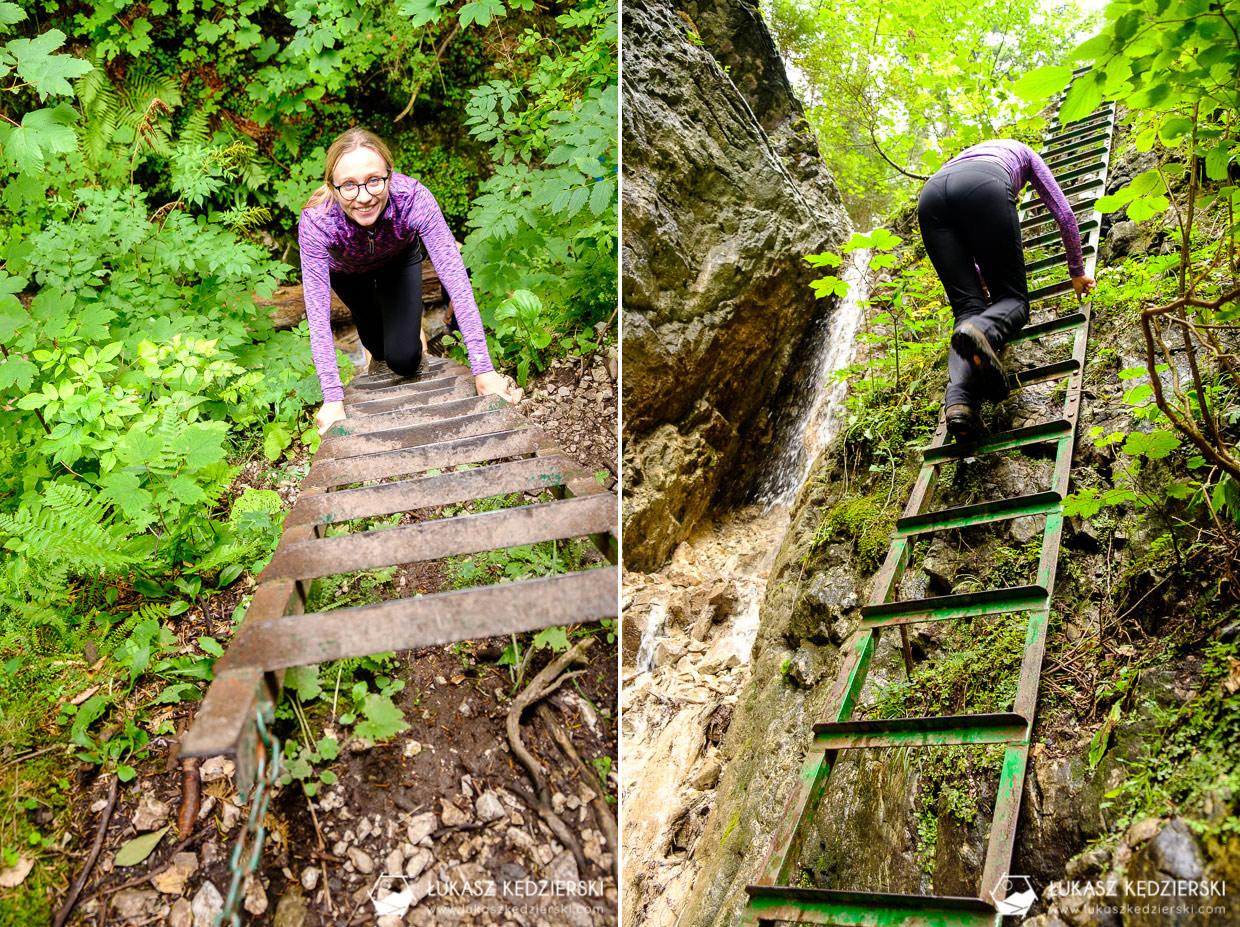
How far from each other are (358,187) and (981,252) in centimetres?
300

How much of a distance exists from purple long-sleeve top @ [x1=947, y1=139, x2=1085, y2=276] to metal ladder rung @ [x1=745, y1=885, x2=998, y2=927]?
10.6ft

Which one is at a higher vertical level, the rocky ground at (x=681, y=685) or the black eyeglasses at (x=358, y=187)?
the black eyeglasses at (x=358, y=187)

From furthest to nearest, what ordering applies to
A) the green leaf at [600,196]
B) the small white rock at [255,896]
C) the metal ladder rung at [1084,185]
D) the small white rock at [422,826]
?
1. the metal ladder rung at [1084,185]
2. the green leaf at [600,196]
3. the small white rock at [422,826]
4. the small white rock at [255,896]

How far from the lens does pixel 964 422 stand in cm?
310

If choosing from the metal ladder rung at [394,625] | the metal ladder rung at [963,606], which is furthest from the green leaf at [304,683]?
the metal ladder rung at [963,606]

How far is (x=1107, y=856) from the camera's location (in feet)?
4.94

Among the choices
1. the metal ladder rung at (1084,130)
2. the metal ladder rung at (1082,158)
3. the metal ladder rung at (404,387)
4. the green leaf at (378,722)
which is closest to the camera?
the green leaf at (378,722)

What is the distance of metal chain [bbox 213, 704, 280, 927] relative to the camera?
141 centimetres

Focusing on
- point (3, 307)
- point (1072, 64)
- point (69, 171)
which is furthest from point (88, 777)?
point (69, 171)

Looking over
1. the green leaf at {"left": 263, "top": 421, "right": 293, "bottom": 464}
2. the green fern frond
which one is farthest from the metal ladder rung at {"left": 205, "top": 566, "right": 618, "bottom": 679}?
the green leaf at {"left": 263, "top": 421, "right": 293, "bottom": 464}

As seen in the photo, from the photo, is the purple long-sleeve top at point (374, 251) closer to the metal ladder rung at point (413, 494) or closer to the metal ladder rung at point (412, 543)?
the metal ladder rung at point (413, 494)

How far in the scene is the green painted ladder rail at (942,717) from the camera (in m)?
1.70

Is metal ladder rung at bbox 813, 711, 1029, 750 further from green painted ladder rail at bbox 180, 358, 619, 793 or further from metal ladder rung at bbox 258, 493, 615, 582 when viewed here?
metal ladder rung at bbox 258, 493, 615, 582

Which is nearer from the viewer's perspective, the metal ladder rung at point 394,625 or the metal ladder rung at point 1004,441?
the metal ladder rung at point 394,625
